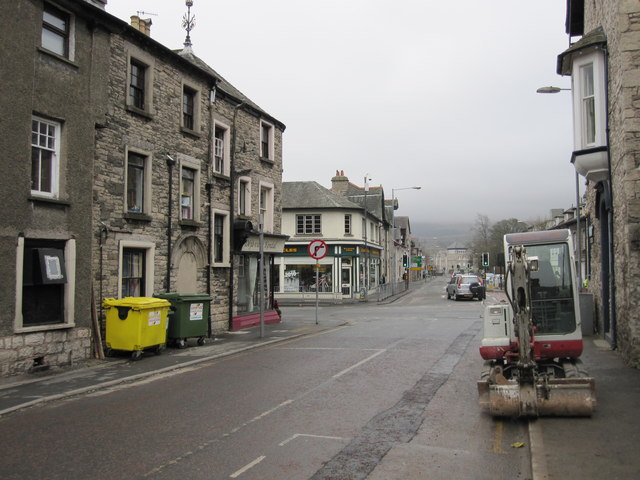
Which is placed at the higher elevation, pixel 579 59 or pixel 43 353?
pixel 579 59

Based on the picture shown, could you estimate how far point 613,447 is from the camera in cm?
605

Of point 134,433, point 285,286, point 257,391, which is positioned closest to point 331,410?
point 257,391

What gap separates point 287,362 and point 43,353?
5072mm

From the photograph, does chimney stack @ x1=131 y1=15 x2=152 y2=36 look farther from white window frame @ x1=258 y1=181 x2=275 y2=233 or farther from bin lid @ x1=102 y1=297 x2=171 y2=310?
bin lid @ x1=102 y1=297 x2=171 y2=310

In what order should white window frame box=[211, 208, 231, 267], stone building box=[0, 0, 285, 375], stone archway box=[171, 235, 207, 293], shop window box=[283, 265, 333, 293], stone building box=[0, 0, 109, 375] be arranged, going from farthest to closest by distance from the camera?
shop window box=[283, 265, 333, 293] < white window frame box=[211, 208, 231, 267] < stone archway box=[171, 235, 207, 293] < stone building box=[0, 0, 285, 375] < stone building box=[0, 0, 109, 375]

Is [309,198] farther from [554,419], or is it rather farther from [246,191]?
[554,419]

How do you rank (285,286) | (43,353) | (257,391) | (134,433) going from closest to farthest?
(134,433) → (257,391) → (43,353) → (285,286)

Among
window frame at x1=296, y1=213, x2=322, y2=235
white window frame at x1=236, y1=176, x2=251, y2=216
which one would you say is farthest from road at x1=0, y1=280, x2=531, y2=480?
window frame at x1=296, y1=213, x2=322, y2=235

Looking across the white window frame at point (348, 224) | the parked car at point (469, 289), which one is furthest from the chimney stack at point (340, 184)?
the parked car at point (469, 289)

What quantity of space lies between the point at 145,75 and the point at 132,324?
23.2 ft

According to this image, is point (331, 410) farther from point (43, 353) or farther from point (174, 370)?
point (43, 353)

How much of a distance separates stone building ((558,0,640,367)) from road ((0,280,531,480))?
11.7 ft

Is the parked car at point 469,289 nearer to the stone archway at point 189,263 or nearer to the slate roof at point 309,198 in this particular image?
the slate roof at point 309,198

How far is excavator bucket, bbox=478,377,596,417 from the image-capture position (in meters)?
7.13
